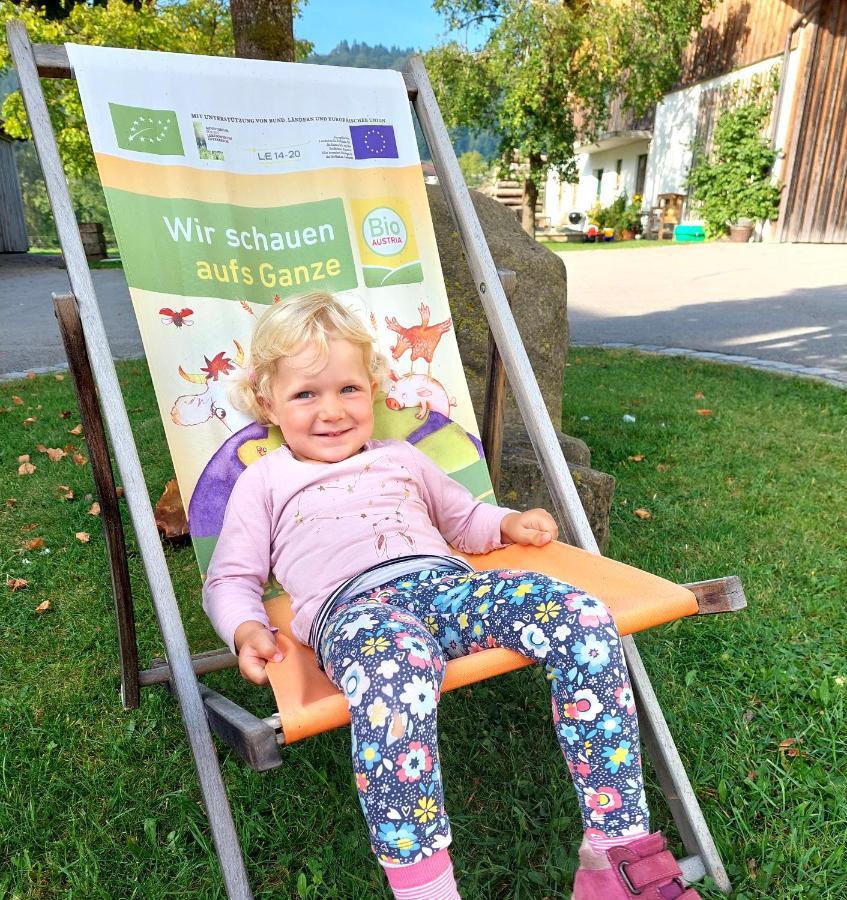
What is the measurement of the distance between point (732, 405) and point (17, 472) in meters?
3.86

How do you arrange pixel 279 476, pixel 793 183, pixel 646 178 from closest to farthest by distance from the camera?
pixel 279 476, pixel 793 183, pixel 646 178

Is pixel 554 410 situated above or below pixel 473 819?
above

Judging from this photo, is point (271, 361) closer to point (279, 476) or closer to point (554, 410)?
point (279, 476)

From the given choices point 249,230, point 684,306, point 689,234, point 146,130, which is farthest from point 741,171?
point 146,130

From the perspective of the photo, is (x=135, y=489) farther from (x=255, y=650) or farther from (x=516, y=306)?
(x=516, y=306)

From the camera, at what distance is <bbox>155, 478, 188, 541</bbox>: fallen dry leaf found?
295 cm

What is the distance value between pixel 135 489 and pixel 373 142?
1236 millimetres

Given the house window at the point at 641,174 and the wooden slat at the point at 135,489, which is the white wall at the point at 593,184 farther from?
the wooden slat at the point at 135,489

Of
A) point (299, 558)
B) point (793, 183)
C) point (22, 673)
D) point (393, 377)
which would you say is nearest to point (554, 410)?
point (393, 377)

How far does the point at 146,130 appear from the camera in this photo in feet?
6.29

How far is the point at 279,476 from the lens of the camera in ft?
5.88

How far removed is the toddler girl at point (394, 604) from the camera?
4.03ft

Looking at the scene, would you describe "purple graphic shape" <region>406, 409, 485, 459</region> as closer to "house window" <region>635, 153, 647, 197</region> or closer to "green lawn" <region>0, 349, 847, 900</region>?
"green lawn" <region>0, 349, 847, 900</region>

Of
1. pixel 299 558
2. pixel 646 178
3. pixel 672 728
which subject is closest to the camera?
pixel 299 558
